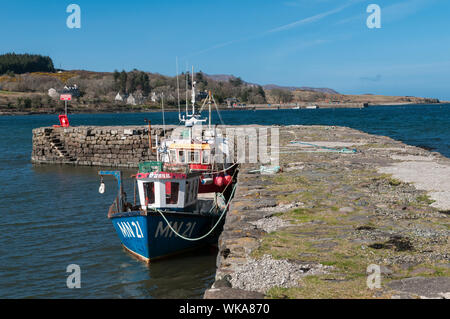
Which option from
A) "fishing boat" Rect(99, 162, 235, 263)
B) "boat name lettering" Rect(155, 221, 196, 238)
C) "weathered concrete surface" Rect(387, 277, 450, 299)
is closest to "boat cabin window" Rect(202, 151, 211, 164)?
"fishing boat" Rect(99, 162, 235, 263)

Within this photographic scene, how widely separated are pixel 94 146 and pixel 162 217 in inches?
944

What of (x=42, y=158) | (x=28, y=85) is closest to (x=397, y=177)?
(x=42, y=158)

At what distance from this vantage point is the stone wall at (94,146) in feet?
108

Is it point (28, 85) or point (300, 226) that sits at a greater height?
point (28, 85)

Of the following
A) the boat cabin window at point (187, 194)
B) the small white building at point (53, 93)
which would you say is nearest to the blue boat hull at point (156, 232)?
the boat cabin window at point (187, 194)

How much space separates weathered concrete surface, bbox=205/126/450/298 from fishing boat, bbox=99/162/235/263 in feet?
4.99

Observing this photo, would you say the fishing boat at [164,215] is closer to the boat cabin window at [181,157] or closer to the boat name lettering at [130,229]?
the boat name lettering at [130,229]

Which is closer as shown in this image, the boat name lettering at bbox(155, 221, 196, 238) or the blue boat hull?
the blue boat hull

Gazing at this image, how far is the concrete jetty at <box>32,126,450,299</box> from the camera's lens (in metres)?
6.12

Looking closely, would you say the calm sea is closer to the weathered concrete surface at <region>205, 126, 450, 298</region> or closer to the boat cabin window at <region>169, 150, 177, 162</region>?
the weathered concrete surface at <region>205, 126, 450, 298</region>
